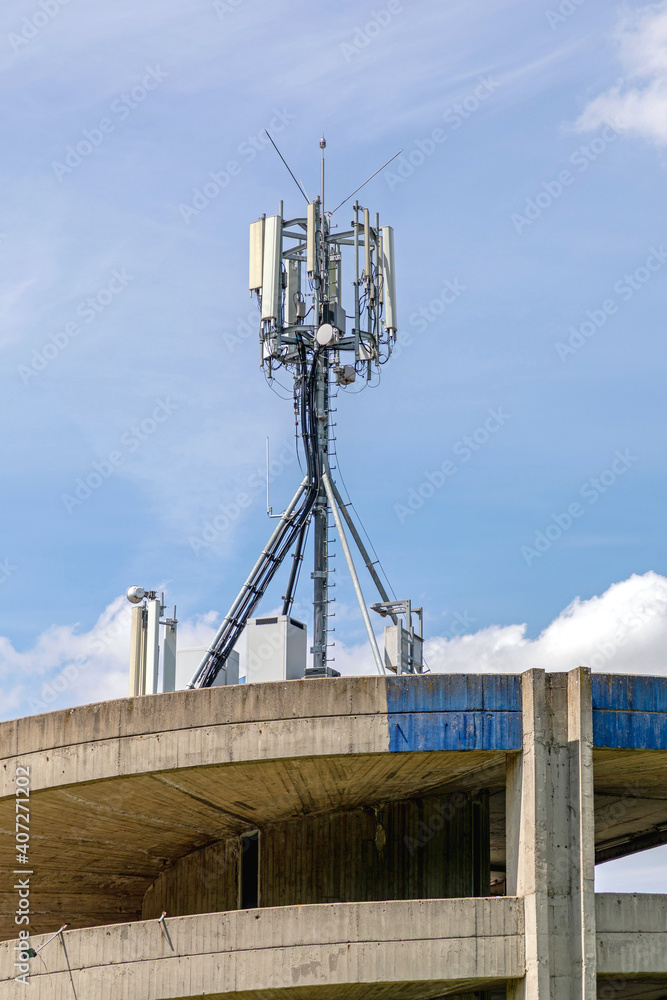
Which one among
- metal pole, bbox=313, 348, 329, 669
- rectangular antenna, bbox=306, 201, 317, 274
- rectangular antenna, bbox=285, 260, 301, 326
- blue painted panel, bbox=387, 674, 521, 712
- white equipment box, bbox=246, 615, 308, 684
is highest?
rectangular antenna, bbox=306, 201, 317, 274

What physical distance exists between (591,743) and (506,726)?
1491mm

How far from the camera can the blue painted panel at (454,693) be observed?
22250mm

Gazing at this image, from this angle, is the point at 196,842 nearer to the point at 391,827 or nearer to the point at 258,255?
the point at 391,827

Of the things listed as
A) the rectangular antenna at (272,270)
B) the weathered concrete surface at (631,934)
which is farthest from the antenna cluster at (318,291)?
the weathered concrete surface at (631,934)

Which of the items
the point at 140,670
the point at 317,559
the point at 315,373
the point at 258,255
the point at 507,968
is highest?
the point at 258,255

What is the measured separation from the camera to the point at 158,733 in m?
22.8

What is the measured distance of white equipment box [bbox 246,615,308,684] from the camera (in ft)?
86.5

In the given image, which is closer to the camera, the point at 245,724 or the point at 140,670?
the point at 245,724

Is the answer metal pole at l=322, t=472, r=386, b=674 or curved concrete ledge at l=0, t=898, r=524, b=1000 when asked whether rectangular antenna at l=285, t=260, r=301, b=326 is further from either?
curved concrete ledge at l=0, t=898, r=524, b=1000

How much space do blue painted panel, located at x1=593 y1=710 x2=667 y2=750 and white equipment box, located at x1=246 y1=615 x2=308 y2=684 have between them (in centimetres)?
689

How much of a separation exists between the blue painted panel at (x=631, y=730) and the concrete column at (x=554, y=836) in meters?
0.48

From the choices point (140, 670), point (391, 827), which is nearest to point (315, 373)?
point (140, 670)

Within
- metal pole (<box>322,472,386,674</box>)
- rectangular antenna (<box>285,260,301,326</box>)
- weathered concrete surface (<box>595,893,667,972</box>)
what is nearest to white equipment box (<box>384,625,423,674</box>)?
metal pole (<box>322,472,386,674</box>)

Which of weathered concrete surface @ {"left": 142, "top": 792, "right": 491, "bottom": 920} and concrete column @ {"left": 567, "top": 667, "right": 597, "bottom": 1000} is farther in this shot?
weathered concrete surface @ {"left": 142, "top": 792, "right": 491, "bottom": 920}
